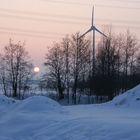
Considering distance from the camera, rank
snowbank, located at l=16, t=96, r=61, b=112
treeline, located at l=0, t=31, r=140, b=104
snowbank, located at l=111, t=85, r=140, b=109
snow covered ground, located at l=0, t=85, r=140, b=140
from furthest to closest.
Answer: treeline, located at l=0, t=31, r=140, b=104, snowbank, located at l=111, t=85, r=140, b=109, snowbank, located at l=16, t=96, r=61, b=112, snow covered ground, located at l=0, t=85, r=140, b=140

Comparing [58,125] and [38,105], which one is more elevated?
[38,105]

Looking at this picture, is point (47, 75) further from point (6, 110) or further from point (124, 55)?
point (6, 110)

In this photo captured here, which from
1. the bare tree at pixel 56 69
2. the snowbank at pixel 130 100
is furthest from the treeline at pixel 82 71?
the snowbank at pixel 130 100

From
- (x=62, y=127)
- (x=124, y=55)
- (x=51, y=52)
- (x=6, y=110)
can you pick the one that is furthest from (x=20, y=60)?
(x=62, y=127)

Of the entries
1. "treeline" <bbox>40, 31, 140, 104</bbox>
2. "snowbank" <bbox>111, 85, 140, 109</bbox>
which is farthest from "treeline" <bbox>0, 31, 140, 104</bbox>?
"snowbank" <bbox>111, 85, 140, 109</bbox>

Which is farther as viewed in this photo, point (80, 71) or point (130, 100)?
point (80, 71)

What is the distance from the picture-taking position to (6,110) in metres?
26.2

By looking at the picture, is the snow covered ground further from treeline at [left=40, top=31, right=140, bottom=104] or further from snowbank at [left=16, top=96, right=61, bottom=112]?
treeline at [left=40, top=31, right=140, bottom=104]

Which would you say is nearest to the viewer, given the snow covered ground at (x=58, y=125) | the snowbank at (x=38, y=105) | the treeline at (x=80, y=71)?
the snow covered ground at (x=58, y=125)

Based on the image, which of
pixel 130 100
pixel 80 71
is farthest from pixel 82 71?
pixel 130 100

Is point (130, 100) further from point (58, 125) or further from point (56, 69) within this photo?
point (56, 69)

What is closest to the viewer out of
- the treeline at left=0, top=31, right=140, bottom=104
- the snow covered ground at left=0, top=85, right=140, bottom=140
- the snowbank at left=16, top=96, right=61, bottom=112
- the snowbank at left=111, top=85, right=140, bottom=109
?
the snow covered ground at left=0, top=85, right=140, bottom=140

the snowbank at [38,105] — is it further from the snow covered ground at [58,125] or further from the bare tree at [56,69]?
the bare tree at [56,69]

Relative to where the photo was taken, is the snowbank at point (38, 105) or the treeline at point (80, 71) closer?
the snowbank at point (38, 105)
